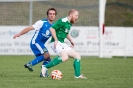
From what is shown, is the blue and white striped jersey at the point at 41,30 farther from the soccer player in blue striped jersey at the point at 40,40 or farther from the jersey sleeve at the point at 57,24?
the jersey sleeve at the point at 57,24

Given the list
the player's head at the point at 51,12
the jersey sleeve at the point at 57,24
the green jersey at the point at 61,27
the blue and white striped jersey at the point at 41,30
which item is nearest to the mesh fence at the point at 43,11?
the blue and white striped jersey at the point at 41,30

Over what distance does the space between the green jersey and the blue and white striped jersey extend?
3.65 ft

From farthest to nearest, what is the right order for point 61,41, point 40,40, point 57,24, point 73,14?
point 40,40, point 61,41, point 57,24, point 73,14

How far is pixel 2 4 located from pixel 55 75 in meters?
14.3

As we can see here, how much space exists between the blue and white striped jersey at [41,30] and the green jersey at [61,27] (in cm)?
111

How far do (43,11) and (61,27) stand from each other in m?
13.6

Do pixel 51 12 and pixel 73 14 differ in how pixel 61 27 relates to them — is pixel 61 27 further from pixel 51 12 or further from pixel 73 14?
pixel 51 12

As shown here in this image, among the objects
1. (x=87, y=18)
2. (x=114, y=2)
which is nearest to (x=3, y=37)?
Answer: (x=87, y=18)

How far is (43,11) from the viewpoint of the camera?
2672 cm

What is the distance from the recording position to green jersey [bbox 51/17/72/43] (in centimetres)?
1312

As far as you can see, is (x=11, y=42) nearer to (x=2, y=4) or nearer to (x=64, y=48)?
(x=2, y=4)

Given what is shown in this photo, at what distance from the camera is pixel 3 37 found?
82.8ft

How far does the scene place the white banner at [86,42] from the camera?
25359mm

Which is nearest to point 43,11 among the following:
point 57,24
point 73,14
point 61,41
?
point 61,41
